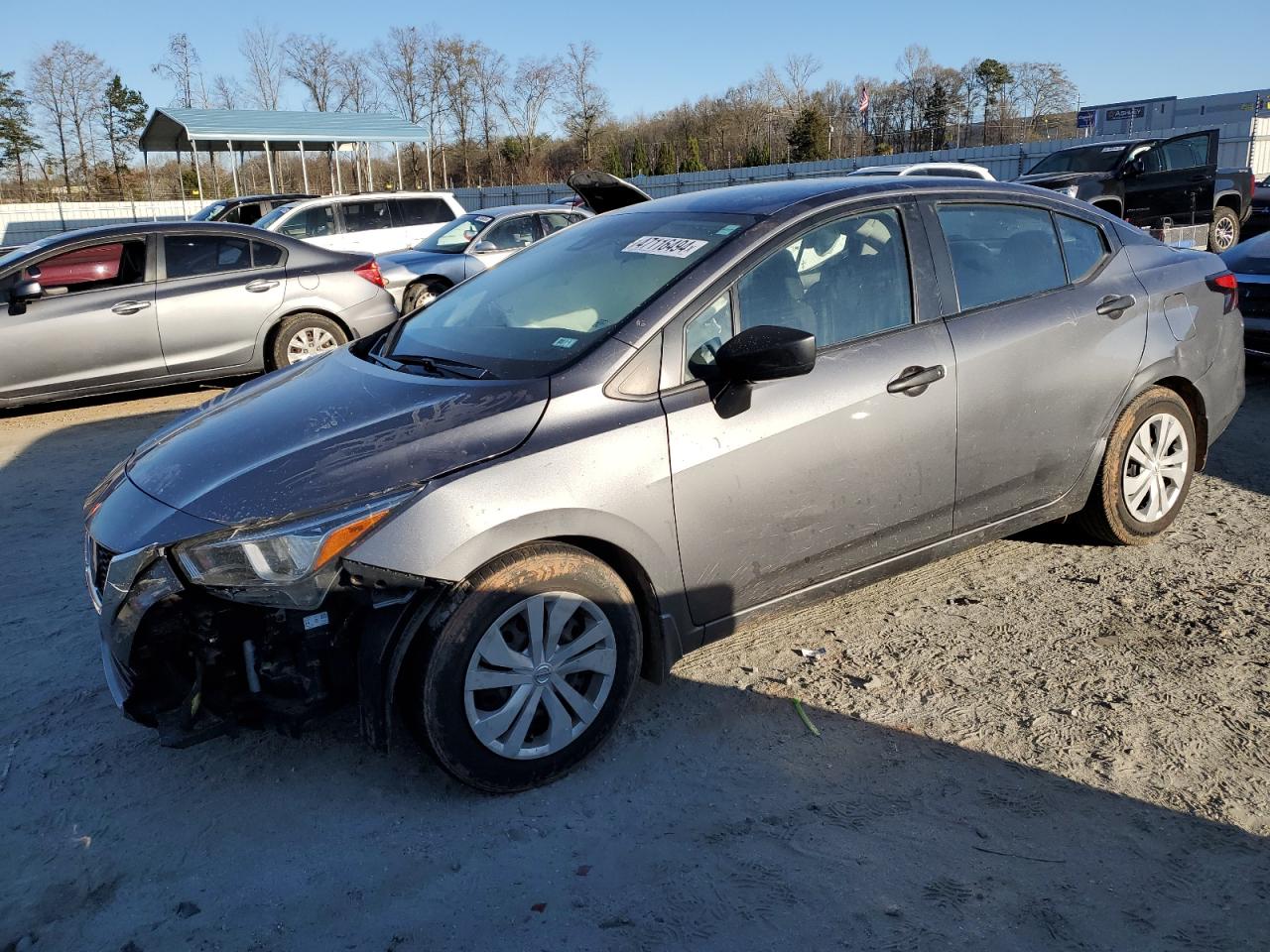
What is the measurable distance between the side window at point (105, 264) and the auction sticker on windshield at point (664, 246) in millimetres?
6186

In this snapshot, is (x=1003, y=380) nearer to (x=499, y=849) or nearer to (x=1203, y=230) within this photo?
(x=499, y=849)

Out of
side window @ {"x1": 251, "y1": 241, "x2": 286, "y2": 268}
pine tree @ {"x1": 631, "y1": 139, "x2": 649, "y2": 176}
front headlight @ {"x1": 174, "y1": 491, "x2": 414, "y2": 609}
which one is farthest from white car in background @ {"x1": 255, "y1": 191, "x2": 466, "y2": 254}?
pine tree @ {"x1": 631, "y1": 139, "x2": 649, "y2": 176}

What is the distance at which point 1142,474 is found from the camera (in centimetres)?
447

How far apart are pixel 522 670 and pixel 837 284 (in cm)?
180

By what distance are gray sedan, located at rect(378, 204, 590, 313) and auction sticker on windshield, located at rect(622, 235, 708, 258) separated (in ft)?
27.4

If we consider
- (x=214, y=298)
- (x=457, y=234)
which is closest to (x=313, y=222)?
(x=457, y=234)

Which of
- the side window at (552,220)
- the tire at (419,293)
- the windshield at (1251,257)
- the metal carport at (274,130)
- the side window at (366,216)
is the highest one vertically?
the metal carport at (274,130)

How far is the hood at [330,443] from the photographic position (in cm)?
275

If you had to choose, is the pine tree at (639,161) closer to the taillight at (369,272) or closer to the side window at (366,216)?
the side window at (366,216)

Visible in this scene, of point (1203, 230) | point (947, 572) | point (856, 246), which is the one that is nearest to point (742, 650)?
point (947, 572)

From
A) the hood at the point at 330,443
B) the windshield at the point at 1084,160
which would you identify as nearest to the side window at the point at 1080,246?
the hood at the point at 330,443

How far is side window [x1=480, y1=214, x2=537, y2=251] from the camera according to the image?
1295 centimetres

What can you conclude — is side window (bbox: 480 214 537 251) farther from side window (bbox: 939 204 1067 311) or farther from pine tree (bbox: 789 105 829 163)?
pine tree (bbox: 789 105 829 163)

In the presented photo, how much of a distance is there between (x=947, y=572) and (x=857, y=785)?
182 centimetres
